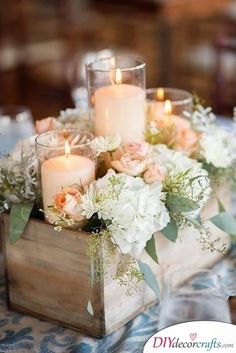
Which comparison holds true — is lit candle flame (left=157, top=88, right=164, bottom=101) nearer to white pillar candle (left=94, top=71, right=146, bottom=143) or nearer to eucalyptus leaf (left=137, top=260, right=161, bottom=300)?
white pillar candle (left=94, top=71, right=146, bottom=143)

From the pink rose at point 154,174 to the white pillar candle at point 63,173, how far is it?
92 mm

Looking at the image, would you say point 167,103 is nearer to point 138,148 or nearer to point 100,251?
point 138,148

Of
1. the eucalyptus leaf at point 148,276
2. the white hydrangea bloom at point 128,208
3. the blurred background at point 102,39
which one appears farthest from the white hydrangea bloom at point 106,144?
the blurred background at point 102,39

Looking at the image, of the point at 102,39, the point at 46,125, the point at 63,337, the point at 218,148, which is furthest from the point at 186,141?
the point at 102,39

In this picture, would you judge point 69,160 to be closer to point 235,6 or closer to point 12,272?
point 12,272

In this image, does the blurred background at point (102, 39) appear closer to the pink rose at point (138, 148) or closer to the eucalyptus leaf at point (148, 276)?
the pink rose at point (138, 148)

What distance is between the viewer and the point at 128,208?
1.02 metres

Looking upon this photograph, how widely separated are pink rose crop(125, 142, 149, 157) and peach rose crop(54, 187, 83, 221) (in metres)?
0.13

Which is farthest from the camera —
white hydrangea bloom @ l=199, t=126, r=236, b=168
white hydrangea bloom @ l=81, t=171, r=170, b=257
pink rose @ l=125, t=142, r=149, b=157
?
white hydrangea bloom @ l=199, t=126, r=236, b=168

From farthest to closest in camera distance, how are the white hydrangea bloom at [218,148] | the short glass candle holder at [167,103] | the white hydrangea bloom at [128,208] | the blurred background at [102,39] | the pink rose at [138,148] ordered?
the blurred background at [102,39] < the short glass candle holder at [167,103] < the white hydrangea bloom at [218,148] < the pink rose at [138,148] < the white hydrangea bloom at [128,208]

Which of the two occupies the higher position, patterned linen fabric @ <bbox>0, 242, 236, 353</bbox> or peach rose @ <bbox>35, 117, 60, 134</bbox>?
peach rose @ <bbox>35, 117, 60, 134</bbox>

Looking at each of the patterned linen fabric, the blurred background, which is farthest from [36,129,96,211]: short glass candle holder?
the blurred background

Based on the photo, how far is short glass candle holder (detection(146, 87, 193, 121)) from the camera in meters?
1.36

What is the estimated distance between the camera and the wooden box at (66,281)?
109cm
